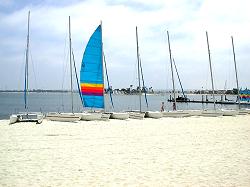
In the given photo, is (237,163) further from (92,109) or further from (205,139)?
(92,109)

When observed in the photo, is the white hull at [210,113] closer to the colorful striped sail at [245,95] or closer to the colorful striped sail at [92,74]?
the colorful striped sail at [92,74]

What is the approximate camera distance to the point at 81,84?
28141mm

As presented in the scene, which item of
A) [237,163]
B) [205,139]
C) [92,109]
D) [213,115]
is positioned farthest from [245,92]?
[237,163]

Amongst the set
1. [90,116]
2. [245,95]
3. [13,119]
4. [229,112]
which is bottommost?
[229,112]

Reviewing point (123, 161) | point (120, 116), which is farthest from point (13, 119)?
point (123, 161)

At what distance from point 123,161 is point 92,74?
704 inches

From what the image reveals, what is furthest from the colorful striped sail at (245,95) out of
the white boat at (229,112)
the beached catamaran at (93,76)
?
the beached catamaran at (93,76)

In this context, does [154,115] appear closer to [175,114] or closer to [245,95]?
[175,114]

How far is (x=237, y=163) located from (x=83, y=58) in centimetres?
1958

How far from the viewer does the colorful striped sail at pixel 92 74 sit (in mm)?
27969

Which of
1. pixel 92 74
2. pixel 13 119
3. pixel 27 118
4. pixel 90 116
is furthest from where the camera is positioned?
pixel 92 74

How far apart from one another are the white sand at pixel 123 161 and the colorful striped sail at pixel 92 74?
453 inches

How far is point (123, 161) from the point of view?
35.4 ft

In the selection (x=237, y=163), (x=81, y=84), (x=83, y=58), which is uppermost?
(x=83, y=58)
